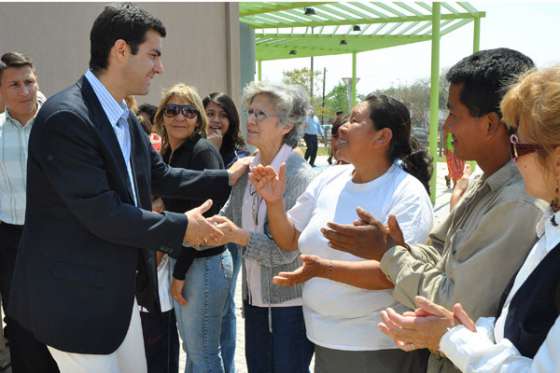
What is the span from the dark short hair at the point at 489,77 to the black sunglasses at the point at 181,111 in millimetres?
2034

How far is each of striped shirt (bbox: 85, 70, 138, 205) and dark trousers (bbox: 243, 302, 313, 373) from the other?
101 cm

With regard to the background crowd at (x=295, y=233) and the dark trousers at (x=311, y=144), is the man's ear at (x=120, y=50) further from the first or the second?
the dark trousers at (x=311, y=144)

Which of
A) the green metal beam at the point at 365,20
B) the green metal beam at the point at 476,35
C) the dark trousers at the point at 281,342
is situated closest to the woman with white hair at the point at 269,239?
the dark trousers at the point at 281,342

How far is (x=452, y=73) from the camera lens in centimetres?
188

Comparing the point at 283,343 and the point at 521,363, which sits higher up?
the point at 521,363

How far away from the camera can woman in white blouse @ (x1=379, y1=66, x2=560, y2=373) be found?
1.28 metres

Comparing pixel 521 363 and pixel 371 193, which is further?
pixel 371 193

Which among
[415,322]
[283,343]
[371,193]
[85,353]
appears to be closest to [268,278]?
[283,343]

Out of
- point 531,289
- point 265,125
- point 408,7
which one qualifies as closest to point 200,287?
point 265,125

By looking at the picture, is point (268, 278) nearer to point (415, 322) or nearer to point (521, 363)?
point (415, 322)

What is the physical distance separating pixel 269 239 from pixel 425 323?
124 cm

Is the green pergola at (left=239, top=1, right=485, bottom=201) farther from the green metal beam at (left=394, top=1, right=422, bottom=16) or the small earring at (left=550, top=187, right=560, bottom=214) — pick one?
the small earring at (left=550, top=187, right=560, bottom=214)

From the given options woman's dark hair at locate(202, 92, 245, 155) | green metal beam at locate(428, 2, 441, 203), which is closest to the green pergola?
green metal beam at locate(428, 2, 441, 203)

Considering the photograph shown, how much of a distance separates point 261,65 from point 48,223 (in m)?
23.0
